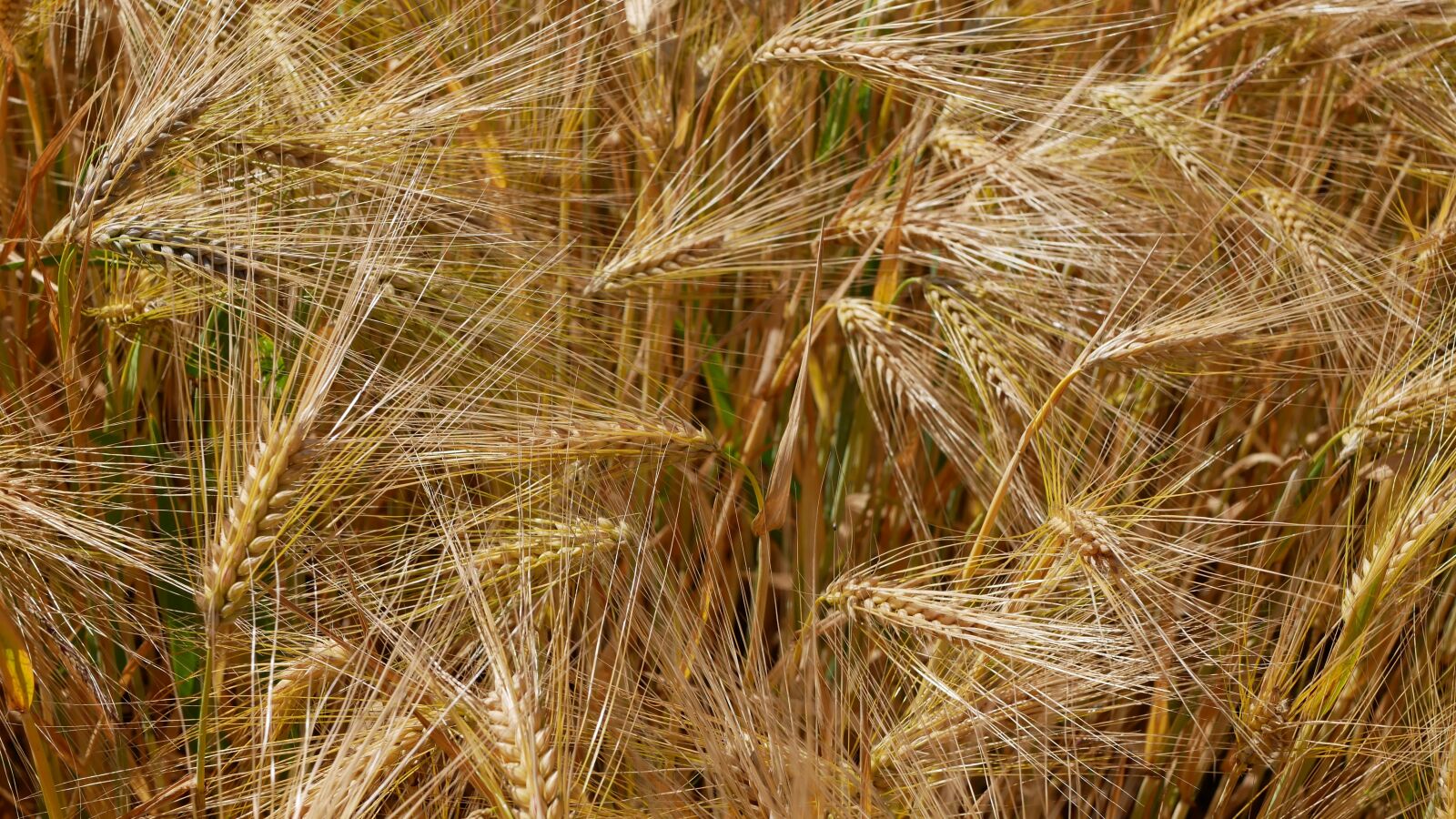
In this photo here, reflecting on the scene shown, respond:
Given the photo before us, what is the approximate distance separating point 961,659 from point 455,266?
1.77 feet

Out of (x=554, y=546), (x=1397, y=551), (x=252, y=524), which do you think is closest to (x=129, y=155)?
(x=252, y=524)

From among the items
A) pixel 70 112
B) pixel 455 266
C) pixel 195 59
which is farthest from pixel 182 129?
pixel 70 112

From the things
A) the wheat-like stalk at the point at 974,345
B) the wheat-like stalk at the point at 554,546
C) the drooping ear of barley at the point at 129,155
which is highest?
the drooping ear of barley at the point at 129,155

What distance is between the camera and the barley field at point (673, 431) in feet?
2.47

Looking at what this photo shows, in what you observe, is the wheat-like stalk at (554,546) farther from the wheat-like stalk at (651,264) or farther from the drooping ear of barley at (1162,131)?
the drooping ear of barley at (1162,131)

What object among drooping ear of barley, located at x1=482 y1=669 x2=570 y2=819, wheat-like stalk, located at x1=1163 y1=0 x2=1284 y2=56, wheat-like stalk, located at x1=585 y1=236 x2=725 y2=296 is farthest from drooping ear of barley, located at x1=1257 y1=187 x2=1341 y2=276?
drooping ear of barley, located at x1=482 y1=669 x2=570 y2=819

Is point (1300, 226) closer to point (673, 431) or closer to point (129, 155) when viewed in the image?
point (673, 431)

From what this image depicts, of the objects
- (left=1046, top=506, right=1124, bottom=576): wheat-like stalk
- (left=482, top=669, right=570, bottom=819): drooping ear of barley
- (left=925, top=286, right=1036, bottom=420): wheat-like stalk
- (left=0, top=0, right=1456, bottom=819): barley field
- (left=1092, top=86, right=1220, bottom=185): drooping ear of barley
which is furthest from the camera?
(left=1092, top=86, right=1220, bottom=185): drooping ear of barley

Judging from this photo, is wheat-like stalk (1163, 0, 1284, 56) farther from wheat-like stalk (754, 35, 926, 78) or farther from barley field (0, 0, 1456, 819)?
wheat-like stalk (754, 35, 926, 78)

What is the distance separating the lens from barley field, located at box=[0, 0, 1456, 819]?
754 mm

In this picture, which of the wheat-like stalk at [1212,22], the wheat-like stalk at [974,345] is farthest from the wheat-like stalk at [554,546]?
the wheat-like stalk at [1212,22]

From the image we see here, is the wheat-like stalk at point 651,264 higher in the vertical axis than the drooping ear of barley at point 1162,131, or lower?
lower

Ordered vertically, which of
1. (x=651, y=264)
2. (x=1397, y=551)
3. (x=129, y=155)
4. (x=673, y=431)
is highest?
(x=129, y=155)

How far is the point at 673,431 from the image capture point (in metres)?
0.93
